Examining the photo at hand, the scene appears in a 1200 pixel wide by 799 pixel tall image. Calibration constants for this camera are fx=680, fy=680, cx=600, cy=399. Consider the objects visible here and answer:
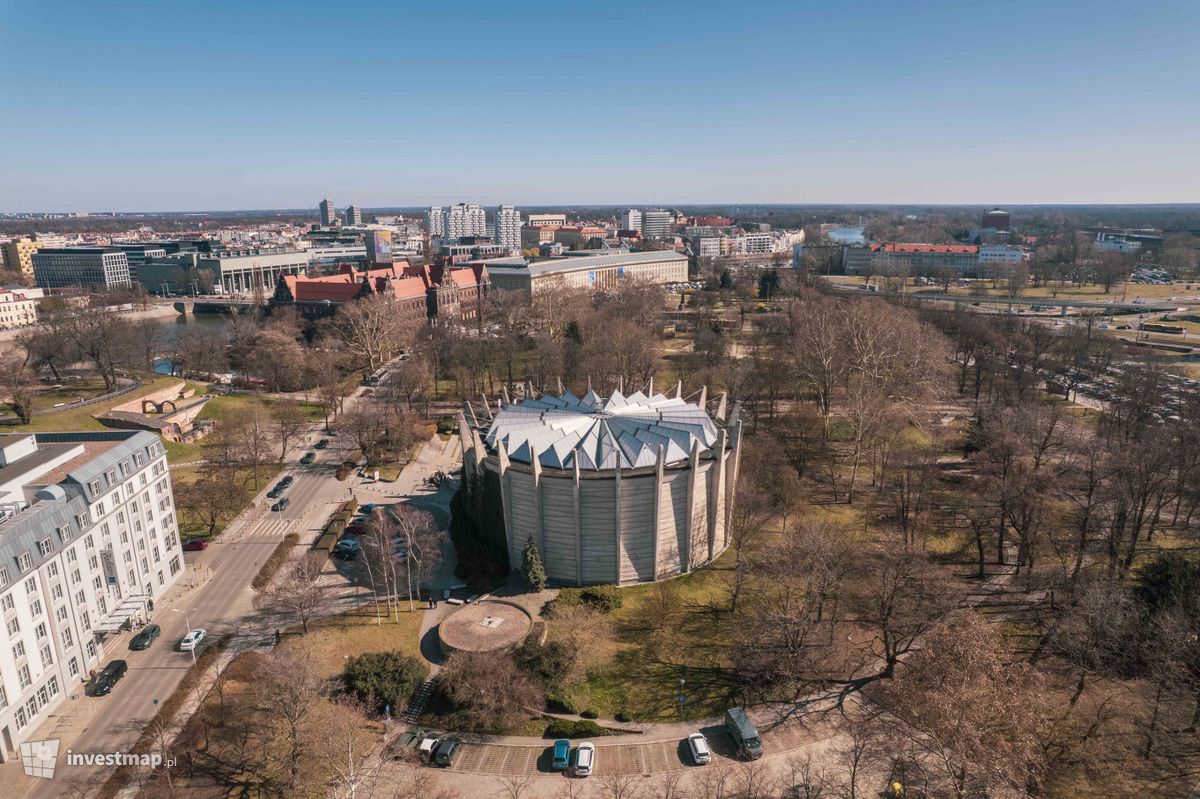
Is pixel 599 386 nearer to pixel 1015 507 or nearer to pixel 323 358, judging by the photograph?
pixel 323 358

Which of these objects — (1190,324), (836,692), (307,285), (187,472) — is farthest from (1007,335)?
(307,285)

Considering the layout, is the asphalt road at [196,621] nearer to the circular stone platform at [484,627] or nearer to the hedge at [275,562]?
the hedge at [275,562]

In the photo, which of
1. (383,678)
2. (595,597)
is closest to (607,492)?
(595,597)

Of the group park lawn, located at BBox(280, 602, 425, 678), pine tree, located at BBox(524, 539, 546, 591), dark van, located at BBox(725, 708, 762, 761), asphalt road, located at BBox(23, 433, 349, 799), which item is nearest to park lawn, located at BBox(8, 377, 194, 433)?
asphalt road, located at BBox(23, 433, 349, 799)

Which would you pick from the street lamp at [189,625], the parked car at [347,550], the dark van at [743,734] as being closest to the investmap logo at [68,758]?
the street lamp at [189,625]

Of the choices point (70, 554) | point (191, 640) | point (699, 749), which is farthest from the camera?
point (191, 640)

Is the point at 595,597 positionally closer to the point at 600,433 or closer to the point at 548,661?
the point at 548,661
